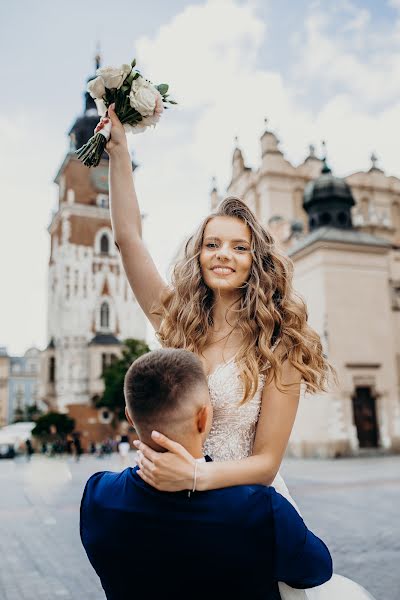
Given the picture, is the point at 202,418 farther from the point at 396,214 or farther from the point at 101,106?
the point at 396,214

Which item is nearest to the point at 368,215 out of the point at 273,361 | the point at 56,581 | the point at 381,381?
the point at 381,381

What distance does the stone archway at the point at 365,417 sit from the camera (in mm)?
23500

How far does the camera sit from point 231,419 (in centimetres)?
199

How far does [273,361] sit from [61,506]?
34.1 ft

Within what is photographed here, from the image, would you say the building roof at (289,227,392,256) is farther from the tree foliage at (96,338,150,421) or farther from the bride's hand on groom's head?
the bride's hand on groom's head

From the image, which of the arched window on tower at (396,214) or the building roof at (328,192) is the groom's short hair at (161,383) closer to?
the building roof at (328,192)

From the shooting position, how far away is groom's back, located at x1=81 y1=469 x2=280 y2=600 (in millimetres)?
1498

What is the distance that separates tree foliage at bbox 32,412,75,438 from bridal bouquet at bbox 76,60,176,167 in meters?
40.2

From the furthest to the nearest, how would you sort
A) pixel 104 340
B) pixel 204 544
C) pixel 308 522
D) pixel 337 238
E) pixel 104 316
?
pixel 104 316, pixel 104 340, pixel 337 238, pixel 308 522, pixel 204 544

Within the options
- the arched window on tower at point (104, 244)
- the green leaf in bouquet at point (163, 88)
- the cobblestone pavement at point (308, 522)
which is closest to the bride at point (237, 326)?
the green leaf in bouquet at point (163, 88)

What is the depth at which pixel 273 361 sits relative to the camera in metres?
1.95

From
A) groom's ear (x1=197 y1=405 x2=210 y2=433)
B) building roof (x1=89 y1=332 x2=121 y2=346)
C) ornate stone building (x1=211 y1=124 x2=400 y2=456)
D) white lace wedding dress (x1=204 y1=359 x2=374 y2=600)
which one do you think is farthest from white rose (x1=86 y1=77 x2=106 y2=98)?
building roof (x1=89 y1=332 x2=121 y2=346)

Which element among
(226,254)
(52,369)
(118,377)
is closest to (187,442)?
(226,254)

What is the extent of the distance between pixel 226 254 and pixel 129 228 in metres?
0.53
